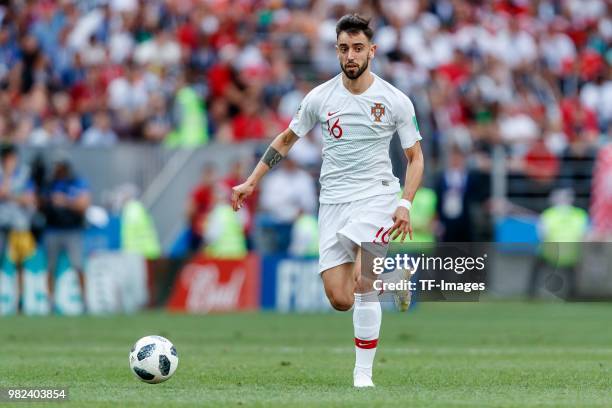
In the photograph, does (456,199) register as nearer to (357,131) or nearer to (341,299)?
(357,131)

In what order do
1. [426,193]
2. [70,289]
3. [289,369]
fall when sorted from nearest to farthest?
1. [289,369]
2. [70,289]
3. [426,193]

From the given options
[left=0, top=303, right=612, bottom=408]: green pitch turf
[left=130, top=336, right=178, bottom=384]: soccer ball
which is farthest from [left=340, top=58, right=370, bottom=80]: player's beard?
[left=130, top=336, right=178, bottom=384]: soccer ball

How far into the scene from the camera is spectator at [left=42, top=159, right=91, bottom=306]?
22.5 metres

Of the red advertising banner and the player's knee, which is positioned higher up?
the player's knee

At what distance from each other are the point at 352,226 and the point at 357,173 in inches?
16.5

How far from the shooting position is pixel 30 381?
11.0 metres

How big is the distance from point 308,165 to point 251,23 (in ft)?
13.0

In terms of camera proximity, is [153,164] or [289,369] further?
[153,164]

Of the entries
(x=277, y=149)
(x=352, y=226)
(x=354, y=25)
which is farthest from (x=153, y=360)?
(x=354, y=25)

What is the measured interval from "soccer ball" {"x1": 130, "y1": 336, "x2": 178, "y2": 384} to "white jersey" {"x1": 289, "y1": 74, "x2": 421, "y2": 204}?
1637 millimetres

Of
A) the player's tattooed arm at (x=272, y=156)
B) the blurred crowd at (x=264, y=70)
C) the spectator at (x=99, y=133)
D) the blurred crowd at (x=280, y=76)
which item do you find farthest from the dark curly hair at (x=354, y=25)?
the spectator at (x=99, y=133)

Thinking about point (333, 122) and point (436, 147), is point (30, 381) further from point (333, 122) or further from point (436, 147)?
point (436, 147)

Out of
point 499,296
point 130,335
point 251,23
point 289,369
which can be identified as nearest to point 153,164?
point 251,23

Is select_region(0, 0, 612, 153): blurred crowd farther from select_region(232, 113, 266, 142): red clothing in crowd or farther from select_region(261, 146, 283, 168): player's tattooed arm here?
select_region(261, 146, 283, 168): player's tattooed arm
